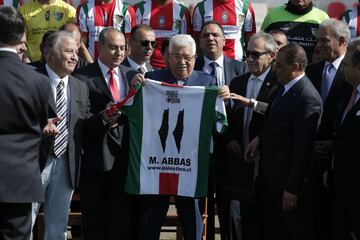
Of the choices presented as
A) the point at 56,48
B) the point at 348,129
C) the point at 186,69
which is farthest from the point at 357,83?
the point at 56,48

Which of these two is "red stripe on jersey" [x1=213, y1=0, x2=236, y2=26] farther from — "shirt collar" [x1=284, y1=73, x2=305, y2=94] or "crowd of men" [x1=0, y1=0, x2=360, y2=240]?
"shirt collar" [x1=284, y1=73, x2=305, y2=94]

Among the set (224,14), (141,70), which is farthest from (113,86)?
(224,14)

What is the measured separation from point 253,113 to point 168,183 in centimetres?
100

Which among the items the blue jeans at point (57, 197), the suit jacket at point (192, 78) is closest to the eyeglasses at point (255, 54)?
the suit jacket at point (192, 78)

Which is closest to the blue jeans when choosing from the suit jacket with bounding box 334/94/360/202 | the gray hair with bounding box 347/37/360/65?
the suit jacket with bounding box 334/94/360/202

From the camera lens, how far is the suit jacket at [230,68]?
8.78 metres

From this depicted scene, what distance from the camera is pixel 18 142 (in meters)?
6.29

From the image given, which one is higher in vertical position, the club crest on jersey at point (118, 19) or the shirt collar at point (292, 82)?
the club crest on jersey at point (118, 19)

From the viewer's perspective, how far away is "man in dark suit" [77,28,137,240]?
26.2ft

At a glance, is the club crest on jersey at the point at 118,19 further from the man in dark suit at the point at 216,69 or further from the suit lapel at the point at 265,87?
the suit lapel at the point at 265,87

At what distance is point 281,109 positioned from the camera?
7.35 meters

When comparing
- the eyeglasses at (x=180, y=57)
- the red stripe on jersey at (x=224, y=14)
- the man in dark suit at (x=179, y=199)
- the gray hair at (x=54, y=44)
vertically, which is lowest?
the man in dark suit at (x=179, y=199)

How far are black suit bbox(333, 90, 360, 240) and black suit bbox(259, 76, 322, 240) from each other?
0.27 meters

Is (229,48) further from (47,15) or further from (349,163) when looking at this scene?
(349,163)
